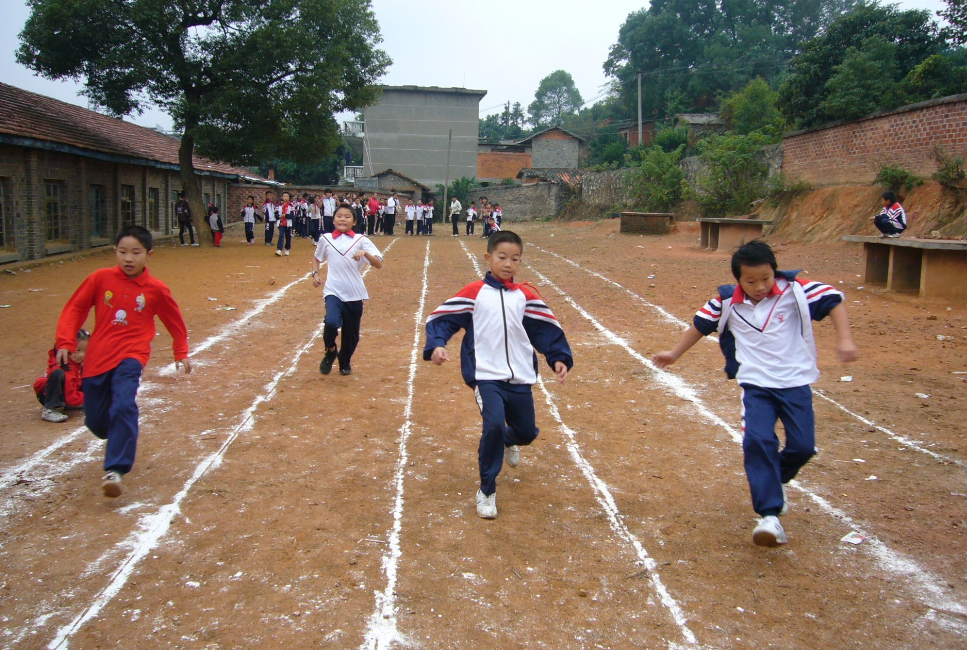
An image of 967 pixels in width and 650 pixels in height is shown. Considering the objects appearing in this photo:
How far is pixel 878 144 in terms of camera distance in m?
20.3

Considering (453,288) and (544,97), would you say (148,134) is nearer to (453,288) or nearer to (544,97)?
(453,288)

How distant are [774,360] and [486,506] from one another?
1783 mm

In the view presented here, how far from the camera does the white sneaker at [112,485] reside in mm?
4500

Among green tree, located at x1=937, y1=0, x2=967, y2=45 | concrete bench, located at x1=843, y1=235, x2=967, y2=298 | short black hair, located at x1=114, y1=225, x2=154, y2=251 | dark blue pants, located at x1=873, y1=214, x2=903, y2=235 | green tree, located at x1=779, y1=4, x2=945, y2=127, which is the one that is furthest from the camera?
green tree, located at x1=779, y1=4, x2=945, y2=127

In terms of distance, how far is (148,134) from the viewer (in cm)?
3281

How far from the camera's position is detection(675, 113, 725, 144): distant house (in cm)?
4616

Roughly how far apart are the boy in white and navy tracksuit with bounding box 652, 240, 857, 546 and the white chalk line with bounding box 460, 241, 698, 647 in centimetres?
62

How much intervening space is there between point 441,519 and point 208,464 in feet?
5.96

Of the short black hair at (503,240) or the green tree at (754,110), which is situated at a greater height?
the green tree at (754,110)

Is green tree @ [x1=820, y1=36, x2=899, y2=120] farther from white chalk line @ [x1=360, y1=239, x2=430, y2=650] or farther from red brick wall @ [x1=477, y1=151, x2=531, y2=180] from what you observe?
red brick wall @ [x1=477, y1=151, x2=531, y2=180]

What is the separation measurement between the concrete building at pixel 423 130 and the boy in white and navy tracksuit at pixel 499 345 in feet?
182

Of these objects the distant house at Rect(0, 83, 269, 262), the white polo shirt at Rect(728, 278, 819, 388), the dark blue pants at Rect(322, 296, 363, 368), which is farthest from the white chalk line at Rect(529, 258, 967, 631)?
the distant house at Rect(0, 83, 269, 262)

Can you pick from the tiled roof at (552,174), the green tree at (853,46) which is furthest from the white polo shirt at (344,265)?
the tiled roof at (552,174)

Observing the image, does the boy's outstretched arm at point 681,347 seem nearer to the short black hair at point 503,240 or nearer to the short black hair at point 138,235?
the short black hair at point 503,240
